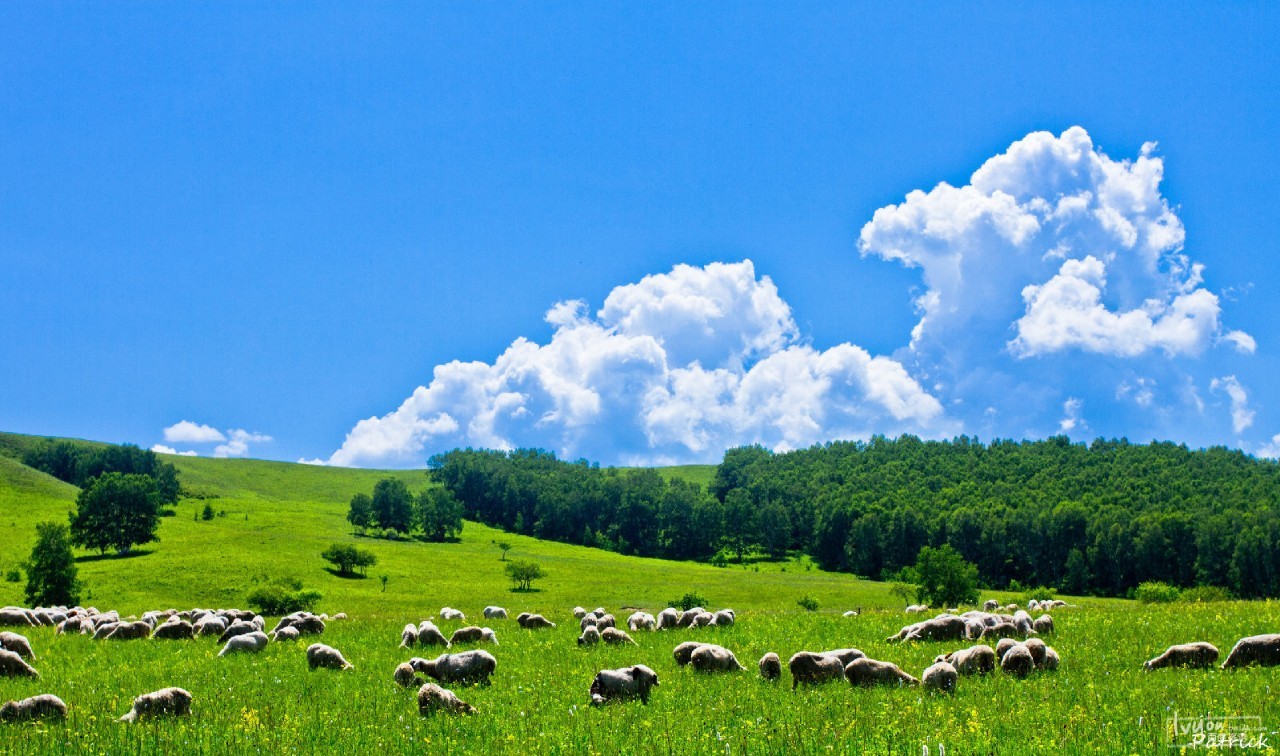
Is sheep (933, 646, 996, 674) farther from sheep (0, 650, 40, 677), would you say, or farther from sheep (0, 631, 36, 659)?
sheep (0, 631, 36, 659)

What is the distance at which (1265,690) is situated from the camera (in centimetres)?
1140

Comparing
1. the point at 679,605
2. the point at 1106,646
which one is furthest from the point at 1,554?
the point at 1106,646

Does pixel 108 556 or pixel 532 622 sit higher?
pixel 532 622

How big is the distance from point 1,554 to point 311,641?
11663cm

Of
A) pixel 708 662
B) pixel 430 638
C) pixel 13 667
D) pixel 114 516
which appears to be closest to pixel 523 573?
pixel 114 516

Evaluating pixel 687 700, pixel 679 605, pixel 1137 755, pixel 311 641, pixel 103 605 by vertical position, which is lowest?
pixel 103 605

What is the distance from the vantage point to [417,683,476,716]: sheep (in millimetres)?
12055

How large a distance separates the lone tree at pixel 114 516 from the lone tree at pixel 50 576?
188ft

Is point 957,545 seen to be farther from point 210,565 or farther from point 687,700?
point 687,700

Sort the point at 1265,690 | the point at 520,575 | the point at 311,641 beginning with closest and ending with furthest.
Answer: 1. the point at 1265,690
2. the point at 311,641
3. the point at 520,575

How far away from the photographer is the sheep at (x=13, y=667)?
53.8 ft

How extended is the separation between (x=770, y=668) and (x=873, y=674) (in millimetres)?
2105

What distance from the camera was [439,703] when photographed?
12.2m

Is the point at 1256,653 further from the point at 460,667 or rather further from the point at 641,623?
the point at 641,623
